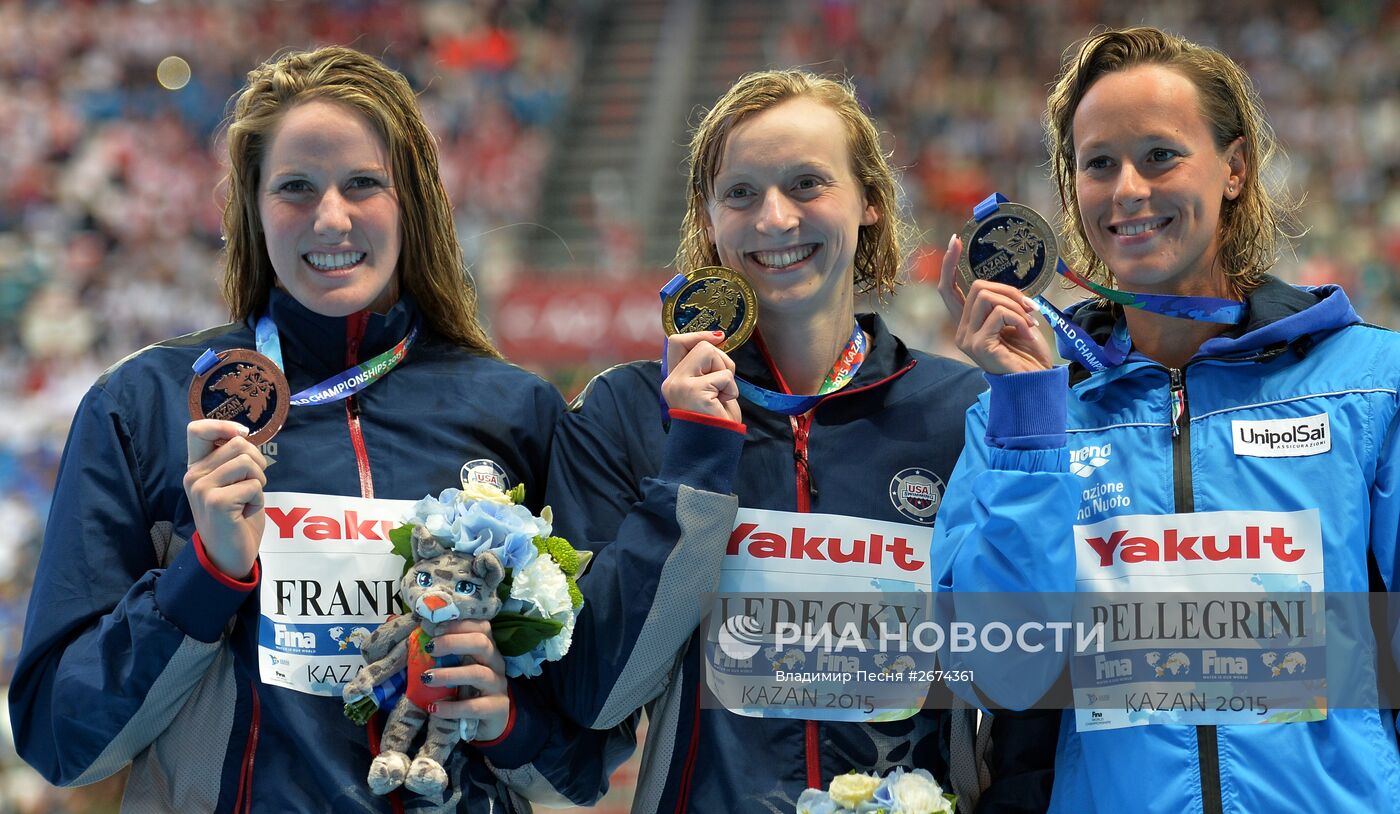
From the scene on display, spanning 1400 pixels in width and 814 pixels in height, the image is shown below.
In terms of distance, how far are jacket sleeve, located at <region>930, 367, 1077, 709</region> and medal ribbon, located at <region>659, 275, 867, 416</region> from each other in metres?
0.35

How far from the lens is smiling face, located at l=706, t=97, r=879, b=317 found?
8.94ft

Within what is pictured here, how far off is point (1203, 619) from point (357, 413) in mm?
1484

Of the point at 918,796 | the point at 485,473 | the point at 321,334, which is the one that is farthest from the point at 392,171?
the point at 918,796

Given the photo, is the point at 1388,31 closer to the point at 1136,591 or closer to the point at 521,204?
the point at 521,204

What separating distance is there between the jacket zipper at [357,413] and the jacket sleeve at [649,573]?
350 mm

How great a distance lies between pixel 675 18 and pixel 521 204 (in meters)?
3.50

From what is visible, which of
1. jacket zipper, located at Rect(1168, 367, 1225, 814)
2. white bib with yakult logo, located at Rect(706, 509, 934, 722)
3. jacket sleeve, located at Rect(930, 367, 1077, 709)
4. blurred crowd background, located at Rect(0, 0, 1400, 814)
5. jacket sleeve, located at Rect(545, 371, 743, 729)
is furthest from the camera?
blurred crowd background, located at Rect(0, 0, 1400, 814)

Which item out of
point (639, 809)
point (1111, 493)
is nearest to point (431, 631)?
point (639, 809)

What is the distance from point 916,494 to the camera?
2674 millimetres

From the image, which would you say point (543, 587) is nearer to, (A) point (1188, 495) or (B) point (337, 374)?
(B) point (337, 374)

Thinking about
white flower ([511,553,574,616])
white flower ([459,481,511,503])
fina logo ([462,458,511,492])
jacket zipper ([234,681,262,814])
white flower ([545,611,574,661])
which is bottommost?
jacket zipper ([234,681,262,814])

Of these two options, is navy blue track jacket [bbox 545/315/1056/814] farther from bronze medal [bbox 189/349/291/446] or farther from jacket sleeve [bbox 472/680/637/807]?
bronze medal [bbox 189/349/291/446]

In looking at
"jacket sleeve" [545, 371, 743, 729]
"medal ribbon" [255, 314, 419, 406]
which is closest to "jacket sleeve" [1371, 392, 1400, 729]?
"jacket sleeve" [545, 371, 743, 729]

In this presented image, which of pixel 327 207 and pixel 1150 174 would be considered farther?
pixel 327 207
